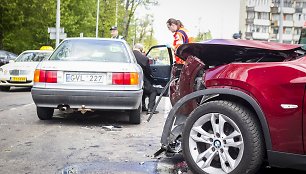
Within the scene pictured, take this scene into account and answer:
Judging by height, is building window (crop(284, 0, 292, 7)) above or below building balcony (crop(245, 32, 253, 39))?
above

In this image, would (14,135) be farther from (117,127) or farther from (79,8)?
(79,8)

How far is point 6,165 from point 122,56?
3349 millimetres

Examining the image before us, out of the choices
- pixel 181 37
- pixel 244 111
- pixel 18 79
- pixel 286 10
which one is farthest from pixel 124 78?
pixel 286 10

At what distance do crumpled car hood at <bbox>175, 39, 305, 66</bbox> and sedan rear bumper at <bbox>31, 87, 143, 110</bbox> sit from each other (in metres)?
2.07

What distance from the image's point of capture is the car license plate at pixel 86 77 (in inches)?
260

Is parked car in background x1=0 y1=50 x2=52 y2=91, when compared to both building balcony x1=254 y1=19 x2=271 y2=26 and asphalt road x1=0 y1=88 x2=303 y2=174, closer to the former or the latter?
asphalt road x1=0 y1=88 x2=303 y2=174

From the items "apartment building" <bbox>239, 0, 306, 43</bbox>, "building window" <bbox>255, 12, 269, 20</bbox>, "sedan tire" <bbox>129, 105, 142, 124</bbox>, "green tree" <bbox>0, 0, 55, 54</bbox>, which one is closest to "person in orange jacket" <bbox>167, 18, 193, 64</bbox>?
"sedan tire" <bbox>129, 105, 142, 124</bbox>

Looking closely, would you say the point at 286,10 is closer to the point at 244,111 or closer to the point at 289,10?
the point at 289,10

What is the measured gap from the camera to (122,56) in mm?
7293

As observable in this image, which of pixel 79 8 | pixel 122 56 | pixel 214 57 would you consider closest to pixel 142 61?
pixel 122 56

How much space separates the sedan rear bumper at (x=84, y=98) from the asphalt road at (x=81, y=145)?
0.39 meters

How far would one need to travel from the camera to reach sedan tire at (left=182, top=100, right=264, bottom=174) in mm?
3730

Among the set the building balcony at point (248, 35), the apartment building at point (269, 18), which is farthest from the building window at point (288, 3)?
the building balcony at point (248, 35)

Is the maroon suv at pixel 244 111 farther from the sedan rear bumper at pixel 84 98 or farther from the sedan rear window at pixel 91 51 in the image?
the sedan rear window at pixel 91 51
